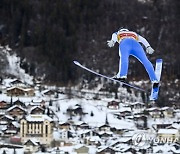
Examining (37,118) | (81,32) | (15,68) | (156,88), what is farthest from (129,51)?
(81,32)

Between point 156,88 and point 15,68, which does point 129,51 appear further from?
point 15,68

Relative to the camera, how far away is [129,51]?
4352 millimetres

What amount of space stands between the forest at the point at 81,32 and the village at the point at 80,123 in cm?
274

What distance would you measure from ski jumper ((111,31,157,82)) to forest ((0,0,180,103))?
683 inches

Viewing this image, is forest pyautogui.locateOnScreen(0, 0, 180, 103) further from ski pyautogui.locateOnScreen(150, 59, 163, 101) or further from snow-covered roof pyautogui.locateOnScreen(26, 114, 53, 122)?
ski pyautogui.locateOnScreen(150, 59, 163, 101)

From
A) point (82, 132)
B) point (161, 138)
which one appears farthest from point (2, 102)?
point (161, 138)

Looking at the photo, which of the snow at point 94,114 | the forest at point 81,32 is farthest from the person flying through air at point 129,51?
the forest at point 81,32

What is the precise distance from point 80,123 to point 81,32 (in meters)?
10.4

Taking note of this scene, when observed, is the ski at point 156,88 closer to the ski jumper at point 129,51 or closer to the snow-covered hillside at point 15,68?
the ski jumper at point 129,51

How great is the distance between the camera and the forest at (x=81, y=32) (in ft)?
76.0

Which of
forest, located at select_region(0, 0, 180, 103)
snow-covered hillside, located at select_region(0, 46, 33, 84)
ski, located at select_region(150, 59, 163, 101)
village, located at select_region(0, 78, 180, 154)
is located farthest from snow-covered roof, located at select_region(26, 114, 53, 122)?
ski, located at select_region(150, 59, 163, 101)

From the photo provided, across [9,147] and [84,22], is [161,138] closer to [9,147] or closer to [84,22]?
[9,147]

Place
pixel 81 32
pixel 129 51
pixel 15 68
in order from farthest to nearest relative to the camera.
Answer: pixel 81 32
pixel 15 68
pixel 129 51

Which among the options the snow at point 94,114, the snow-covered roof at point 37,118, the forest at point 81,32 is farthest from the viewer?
the forest at point 81,32
